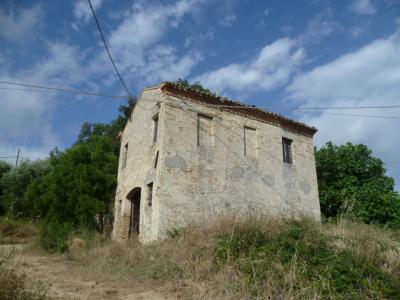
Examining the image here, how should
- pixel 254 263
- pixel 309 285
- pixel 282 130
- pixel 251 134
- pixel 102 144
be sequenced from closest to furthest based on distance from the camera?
pixel 309 285, pixel 254 263, pixel 251 134, pixel 282 130, pixel 102 144

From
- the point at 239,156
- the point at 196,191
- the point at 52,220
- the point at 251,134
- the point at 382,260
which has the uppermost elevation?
the point at 251,134

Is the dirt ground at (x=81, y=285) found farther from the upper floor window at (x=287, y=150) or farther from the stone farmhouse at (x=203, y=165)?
the upper floor window at (x=287, y=150)

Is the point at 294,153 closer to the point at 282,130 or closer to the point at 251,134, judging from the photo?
the point at 282,130

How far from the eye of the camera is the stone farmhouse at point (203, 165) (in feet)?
34.6

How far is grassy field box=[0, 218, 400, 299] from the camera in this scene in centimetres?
554

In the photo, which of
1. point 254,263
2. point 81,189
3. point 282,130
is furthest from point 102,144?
point 254,263

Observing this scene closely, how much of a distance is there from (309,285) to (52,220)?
1054 cm

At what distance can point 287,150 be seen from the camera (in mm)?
14258

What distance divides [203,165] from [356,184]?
9.46 metres

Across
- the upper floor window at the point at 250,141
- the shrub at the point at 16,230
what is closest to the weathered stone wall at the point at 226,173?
Answer: the upper floor window at the point at 250,141

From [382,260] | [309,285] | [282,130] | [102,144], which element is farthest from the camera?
[102,144]

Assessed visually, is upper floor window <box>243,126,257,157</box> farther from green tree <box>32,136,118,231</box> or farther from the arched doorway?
green tree <box>32,136,118,231</box>

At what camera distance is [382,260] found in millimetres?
6734

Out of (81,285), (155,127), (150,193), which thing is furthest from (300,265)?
(155,127)
